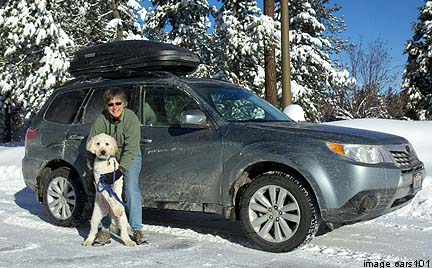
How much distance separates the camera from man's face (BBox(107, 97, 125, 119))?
512cm

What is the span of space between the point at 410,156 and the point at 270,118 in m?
1.59

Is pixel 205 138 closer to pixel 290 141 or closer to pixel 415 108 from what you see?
pixel 290 141

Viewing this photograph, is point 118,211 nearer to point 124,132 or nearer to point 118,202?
point 118,202

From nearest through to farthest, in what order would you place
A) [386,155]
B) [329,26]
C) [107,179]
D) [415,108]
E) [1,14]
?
[386,155]
[107,179]
[1,14]
[329,26]
[415,108]

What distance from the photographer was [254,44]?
52.2 ft

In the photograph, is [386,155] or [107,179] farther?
[107,179]

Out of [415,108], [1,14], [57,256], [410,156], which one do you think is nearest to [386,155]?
[410,156]

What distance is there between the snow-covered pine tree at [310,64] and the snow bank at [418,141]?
907cm

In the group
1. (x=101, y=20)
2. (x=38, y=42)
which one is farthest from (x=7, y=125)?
(x=38, y=42)

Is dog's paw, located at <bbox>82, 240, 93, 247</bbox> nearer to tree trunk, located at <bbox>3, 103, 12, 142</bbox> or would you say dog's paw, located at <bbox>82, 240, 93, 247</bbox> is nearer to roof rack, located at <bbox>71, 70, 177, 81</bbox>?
roof rack, located at <bbox>71, 70, 177, 81</bbox>

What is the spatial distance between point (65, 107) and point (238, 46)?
37.5 feet

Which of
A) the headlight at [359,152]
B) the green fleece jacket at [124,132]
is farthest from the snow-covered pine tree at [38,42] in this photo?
the headlight at [359,152]

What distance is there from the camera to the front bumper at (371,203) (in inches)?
178

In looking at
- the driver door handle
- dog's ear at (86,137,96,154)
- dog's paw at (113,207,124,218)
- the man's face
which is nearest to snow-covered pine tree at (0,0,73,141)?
the driver door handle
